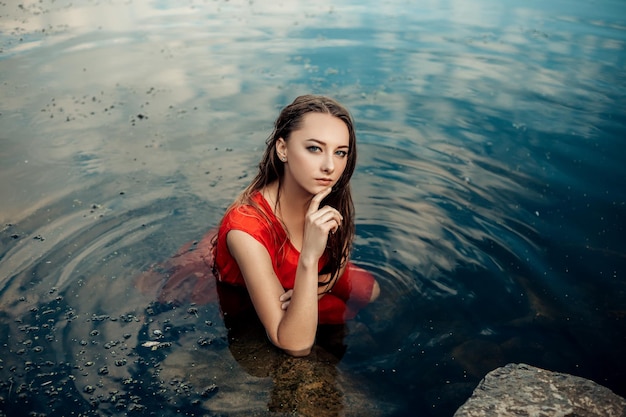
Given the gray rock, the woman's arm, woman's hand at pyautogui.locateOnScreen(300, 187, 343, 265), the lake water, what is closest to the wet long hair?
the woman's arm

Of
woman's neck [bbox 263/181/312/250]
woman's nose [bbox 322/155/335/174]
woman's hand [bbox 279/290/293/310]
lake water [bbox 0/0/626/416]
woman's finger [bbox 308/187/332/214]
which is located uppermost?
woman's nose [bbox 322/155/335/174]

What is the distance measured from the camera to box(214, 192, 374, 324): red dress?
3848mm

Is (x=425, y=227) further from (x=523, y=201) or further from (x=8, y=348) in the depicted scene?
Answer: (x=8, y=348)

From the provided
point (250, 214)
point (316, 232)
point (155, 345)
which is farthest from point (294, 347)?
A: point (155, 345)

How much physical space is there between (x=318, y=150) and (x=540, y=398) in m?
2.10

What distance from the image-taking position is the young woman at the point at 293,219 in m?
3.59

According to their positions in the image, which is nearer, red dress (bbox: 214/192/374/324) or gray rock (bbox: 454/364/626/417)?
gray rock (bbox: 454/364/626/417)

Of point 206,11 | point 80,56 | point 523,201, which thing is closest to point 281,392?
point 523,201

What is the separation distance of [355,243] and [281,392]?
2276 mm

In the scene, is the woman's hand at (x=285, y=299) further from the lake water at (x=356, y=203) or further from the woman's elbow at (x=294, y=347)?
the lake water at (x=356, y=203)

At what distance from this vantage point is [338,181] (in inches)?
160

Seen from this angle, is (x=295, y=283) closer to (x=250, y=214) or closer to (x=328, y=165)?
(x=250, y=214)

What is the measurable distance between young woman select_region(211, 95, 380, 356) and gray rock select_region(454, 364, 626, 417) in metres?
1.19

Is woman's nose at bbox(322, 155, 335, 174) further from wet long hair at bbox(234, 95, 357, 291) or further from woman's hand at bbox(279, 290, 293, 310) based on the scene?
woman's hand at bbox(279, 290, 293, 310)
